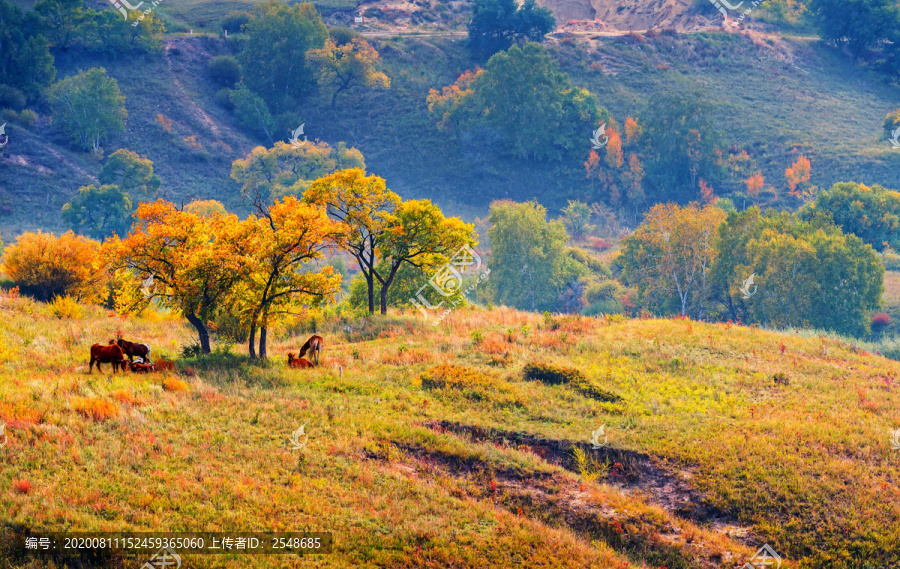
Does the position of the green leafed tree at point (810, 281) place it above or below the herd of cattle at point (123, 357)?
above

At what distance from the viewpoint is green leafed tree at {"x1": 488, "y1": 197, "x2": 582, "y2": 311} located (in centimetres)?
6938

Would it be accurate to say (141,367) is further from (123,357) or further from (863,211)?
(863,211)

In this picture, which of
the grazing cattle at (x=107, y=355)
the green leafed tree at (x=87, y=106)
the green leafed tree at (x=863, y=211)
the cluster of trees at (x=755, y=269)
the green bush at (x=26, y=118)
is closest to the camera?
the grazing cattle at (x=107, y=355)

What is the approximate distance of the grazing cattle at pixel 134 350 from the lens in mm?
22219

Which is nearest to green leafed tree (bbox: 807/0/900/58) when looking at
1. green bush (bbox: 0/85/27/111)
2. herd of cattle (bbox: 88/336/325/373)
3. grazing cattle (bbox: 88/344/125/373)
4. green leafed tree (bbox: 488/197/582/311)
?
green leafed tree (bbox: 488/197/582/311)

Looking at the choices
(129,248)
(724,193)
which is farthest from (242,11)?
(129,248)

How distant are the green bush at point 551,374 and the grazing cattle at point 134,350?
14927mm

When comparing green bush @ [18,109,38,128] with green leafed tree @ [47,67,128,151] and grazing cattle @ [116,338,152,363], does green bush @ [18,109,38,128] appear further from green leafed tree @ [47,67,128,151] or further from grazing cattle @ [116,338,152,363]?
grazing cattle @ [116,338,152,363]

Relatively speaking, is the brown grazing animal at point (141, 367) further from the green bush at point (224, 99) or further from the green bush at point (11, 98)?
the green bush at point (224, 99)

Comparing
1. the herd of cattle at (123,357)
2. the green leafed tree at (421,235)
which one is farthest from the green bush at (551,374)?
the herd of cattle at (123,357)

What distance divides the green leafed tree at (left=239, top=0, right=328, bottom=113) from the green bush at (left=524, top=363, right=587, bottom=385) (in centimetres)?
9465

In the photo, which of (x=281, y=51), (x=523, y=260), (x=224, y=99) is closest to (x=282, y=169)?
(x=224, y=99)

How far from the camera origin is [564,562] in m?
14.6

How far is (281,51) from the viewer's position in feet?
→ 344
